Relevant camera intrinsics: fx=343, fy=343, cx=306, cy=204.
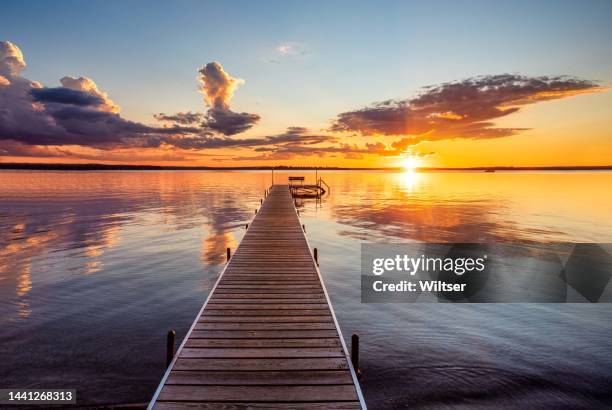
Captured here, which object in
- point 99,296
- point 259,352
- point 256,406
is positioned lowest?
point 99,296

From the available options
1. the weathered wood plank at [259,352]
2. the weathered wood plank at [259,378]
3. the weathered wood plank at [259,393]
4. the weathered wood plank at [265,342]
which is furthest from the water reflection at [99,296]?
the weathered wood plank at [259,393]

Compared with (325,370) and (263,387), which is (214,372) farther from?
(325,370)

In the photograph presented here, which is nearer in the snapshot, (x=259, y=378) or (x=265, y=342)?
(x=259, y=378)

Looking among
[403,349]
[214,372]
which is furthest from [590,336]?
[214,372]

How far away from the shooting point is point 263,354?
272 inches

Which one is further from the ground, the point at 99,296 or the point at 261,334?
the point at 261,334

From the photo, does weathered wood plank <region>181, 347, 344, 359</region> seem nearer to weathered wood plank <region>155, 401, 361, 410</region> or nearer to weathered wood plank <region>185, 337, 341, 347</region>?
weathered wood plank <region>185, 337, 341, 347</region>

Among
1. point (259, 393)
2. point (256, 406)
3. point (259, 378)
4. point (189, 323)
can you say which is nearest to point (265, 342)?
point (259, 378)

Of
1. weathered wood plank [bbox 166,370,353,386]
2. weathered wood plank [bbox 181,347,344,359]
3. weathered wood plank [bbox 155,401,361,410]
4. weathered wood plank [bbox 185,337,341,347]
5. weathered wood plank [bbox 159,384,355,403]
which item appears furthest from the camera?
weathered wood plank [bbox 185,337,341,347]

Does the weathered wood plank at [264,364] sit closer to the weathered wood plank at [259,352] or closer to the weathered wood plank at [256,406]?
the weathered wood plank at [259,352]

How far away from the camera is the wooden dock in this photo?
18.5ft

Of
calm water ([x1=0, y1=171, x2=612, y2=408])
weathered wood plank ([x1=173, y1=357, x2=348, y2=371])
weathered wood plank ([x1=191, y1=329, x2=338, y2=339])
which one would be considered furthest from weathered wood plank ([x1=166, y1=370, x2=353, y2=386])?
calm water ([x1=0, y1=171, x2=612, y2=408])

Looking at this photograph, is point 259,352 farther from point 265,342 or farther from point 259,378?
point 259,378

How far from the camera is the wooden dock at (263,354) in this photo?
18.5 ft
